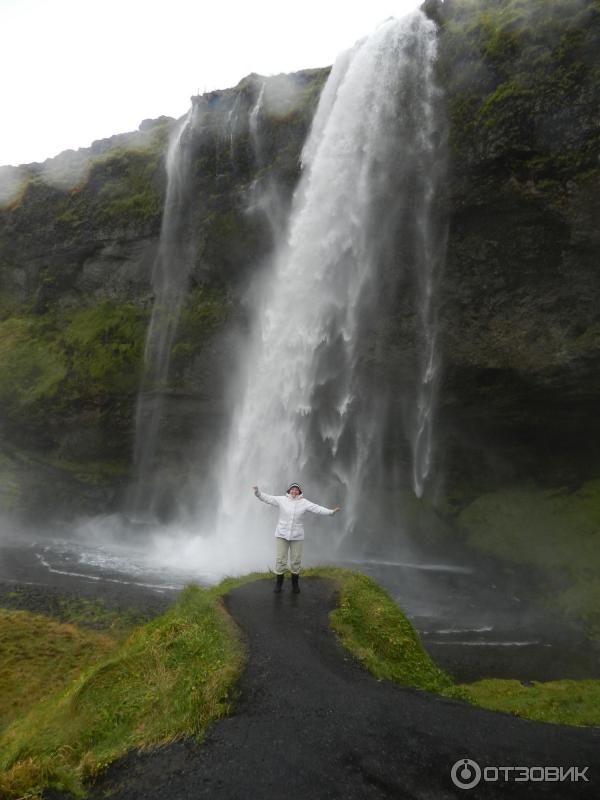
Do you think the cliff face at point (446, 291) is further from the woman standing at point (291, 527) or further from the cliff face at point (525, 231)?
the woman standing at point (291, 527)

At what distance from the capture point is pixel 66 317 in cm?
3697

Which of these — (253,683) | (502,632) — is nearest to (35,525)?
(502,632)

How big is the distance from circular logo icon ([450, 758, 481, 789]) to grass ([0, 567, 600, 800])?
226cm

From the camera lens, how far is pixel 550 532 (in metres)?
24.9

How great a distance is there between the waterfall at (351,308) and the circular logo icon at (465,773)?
2164 cm

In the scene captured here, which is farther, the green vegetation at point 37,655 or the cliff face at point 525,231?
the cliff face at point 525,231

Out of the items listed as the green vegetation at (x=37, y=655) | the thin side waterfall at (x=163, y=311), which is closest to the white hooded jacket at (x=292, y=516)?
the green vegetation at (x=37, y=655)

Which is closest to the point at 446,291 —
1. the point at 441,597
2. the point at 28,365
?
the point at 441,597

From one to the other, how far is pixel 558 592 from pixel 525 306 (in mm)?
12114

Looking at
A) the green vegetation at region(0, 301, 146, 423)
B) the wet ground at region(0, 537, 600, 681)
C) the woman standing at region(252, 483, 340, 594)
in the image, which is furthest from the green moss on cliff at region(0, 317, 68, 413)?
the woman standing at region(252, 483, 340, 594)

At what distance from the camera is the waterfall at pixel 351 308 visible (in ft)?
83.2

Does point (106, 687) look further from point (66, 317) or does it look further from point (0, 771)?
point (66, 317)

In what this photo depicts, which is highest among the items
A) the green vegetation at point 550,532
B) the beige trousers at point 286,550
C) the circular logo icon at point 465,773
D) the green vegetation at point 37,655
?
the green vegetation at point 550,532

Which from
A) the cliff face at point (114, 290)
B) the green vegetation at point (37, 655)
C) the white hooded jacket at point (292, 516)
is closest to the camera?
the green vegetation at point (37, 655)
